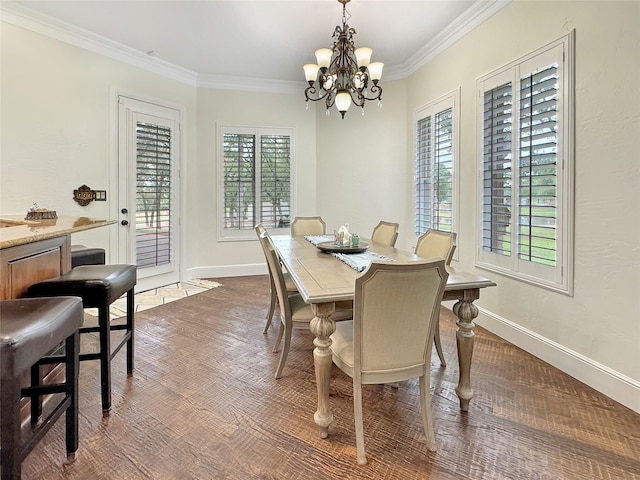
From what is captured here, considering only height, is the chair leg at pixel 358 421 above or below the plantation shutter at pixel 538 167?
below

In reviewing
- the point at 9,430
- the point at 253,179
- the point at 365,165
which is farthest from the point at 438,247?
the point at 253,179

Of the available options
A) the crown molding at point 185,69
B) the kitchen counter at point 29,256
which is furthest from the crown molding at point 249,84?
the kitchen counter at point 29,256

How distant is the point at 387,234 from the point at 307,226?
114cm

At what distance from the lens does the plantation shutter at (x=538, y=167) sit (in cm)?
266

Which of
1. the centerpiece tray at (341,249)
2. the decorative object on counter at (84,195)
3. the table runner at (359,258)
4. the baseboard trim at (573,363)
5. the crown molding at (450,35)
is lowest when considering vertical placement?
the baseboard trim at (573,363)

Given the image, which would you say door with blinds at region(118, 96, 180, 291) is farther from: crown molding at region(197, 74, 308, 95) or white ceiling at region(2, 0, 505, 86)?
white ceiling at region(2, 0, 505, 86)

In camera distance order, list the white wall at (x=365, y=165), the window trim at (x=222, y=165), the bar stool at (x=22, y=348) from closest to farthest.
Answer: the bar stool at (x=22, y=348)
the white wall at (x=365, y=165)
the window trim at (x=222, y=165)

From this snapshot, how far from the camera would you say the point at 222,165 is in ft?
18.1

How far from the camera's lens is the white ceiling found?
337 cm

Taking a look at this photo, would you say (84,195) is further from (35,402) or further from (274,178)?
(35,402)

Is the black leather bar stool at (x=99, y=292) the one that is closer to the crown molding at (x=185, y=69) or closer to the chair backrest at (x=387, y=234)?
the chair backrest at (x=387, y=234)

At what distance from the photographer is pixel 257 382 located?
95.6 inches

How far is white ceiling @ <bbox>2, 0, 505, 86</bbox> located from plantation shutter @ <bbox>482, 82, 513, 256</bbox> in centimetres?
82

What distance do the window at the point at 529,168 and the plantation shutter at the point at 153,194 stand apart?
→ 12.9ft
